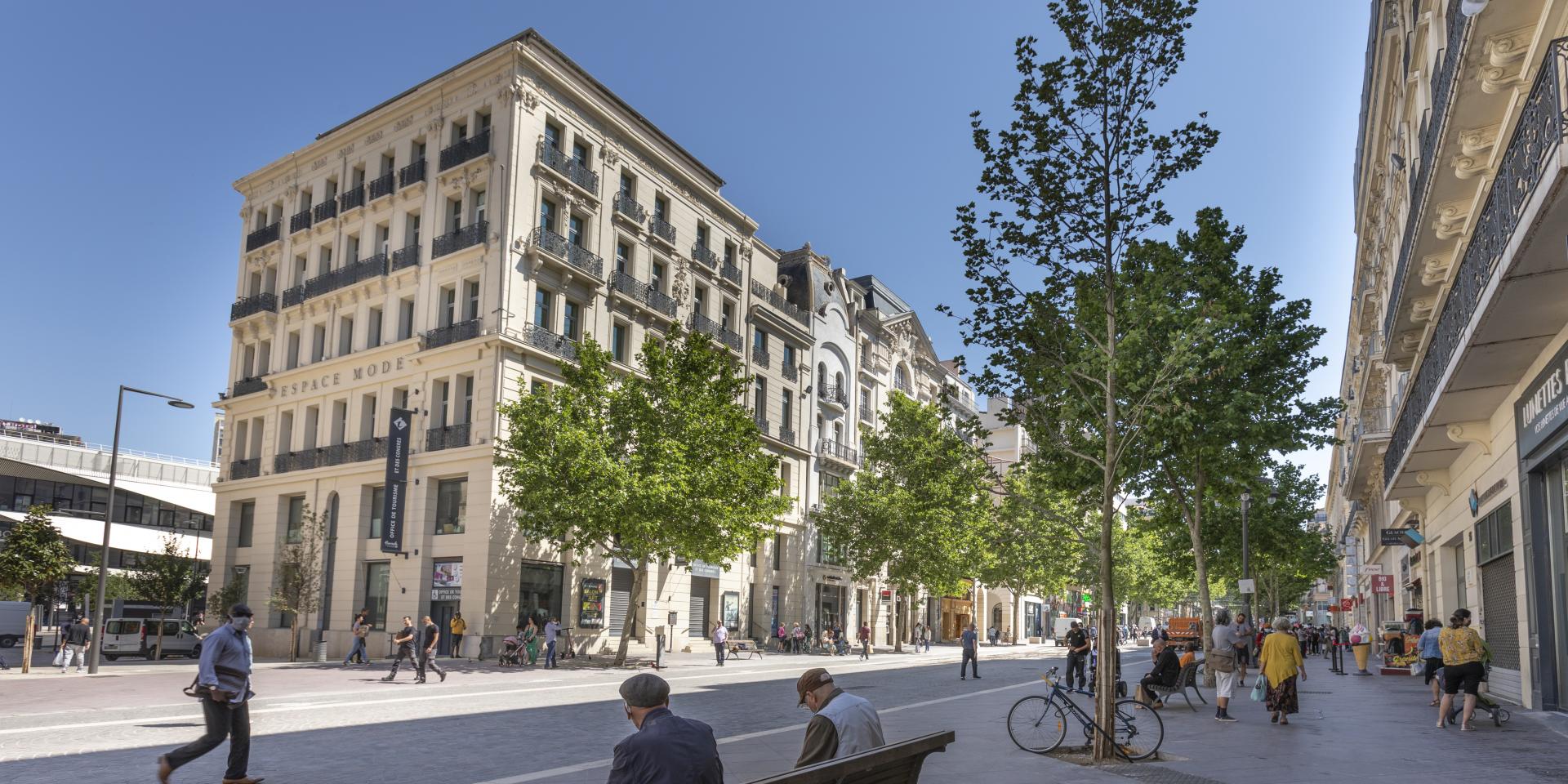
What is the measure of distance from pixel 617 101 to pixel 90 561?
166 ft

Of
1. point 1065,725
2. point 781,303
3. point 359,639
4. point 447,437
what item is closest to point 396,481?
point 447,437

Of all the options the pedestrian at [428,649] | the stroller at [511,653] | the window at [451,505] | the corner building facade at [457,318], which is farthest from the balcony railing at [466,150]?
the pedestrian at [428,649]

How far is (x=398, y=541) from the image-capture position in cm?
3619

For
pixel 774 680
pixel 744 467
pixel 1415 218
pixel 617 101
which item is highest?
pixel 617 101

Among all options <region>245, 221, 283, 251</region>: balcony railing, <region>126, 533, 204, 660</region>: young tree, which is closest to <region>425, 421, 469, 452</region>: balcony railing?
<region>245, 221, 283, 251</region>: balcony railing

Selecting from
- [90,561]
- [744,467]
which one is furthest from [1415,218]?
[90,561]

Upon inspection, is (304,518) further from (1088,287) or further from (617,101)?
(1088,287)

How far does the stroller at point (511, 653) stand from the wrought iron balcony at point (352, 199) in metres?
18.6

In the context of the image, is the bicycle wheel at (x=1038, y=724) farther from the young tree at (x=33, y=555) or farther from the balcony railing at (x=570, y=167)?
the young tree at (x=33, y=555)

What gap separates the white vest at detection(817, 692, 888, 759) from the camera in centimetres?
598

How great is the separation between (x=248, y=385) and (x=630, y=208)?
17668 millimetres

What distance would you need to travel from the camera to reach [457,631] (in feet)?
110

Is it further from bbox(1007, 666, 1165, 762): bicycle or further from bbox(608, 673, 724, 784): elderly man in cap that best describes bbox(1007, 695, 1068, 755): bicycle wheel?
bbox(608, 673, 724, 784): elderly man in cap

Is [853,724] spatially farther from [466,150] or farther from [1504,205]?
[466,150]
